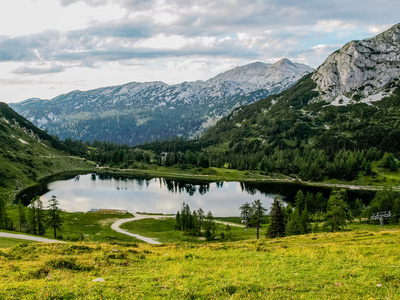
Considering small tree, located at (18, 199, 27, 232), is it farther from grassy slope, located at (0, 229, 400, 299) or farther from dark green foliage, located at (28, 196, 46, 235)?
grassy slope, located at (0, 229, 400, 299)

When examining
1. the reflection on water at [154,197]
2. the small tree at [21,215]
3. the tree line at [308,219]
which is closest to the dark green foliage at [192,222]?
the tree line at [308,219]

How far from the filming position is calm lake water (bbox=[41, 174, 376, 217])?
465 ft

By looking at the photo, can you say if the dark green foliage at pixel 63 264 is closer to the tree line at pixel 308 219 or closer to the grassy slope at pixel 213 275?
the grassy slope at pixel 213 275

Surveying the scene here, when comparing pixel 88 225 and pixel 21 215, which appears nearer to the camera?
pixel 21 215

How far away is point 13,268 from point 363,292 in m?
24.3

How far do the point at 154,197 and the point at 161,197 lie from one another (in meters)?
4.08

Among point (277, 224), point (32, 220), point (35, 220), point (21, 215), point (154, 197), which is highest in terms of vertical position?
point (21, 215)

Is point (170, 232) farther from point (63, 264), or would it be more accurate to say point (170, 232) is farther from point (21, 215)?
point (63, 264)

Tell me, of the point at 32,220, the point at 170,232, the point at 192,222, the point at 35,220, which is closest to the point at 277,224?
the point at 192,222

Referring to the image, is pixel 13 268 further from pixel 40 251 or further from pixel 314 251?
pixel 314 251

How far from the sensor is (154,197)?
552ft

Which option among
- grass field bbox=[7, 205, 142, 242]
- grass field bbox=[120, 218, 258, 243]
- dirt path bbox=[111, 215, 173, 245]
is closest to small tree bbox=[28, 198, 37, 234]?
grass field bbox=[7, 205, 142, 242]

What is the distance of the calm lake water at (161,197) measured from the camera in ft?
465

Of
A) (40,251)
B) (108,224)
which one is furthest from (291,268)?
(108,224)
